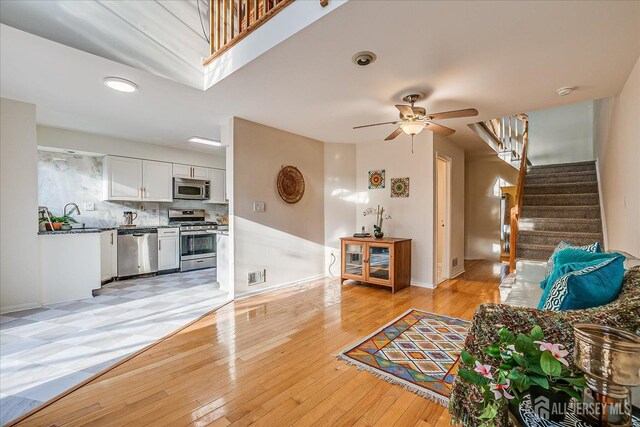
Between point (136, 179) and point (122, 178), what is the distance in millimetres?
208

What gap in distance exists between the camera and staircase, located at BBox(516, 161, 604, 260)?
3811 mm

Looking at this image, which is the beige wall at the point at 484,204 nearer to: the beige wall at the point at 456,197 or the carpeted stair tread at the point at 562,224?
the beige wall at the point at 456,197

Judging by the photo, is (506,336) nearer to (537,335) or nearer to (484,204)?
(537,335)

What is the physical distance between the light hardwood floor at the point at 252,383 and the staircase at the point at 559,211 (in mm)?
1808

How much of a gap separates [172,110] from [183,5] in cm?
113

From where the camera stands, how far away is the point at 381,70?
7.77 feet

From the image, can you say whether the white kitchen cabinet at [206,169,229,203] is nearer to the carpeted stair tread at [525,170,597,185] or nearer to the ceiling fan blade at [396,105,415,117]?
the ceiling fan blade at [396,105,415,117]

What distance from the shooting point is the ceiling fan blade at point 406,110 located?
8.32 feet

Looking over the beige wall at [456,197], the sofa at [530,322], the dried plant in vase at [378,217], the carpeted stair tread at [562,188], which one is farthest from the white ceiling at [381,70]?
the carpeted stair tread at [562,188]

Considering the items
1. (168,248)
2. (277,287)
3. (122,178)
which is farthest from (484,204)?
(122,178)

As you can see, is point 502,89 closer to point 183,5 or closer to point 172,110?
point 183,5

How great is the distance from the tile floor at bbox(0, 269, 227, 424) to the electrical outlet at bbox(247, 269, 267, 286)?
39 cm

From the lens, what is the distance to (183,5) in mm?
2865

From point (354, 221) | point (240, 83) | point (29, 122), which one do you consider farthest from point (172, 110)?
point (354, 221)
